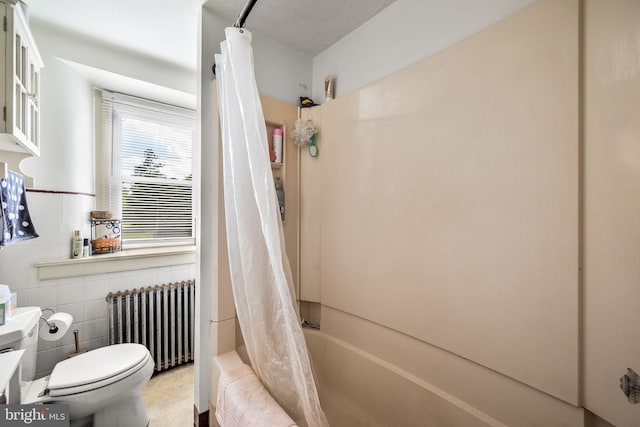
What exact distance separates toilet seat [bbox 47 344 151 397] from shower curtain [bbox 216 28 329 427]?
2.49ft

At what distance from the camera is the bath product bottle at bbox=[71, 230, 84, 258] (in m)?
1.68

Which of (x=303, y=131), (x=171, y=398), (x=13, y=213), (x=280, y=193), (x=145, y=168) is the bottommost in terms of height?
(x=171, y=398)

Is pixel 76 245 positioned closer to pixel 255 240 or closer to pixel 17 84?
pixel 17 84

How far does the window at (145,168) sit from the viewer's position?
6.39 feet

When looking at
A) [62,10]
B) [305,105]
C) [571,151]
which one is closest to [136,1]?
[62,10]

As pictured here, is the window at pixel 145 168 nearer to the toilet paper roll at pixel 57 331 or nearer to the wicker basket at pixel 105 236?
the wicker basket at pixel 105 236

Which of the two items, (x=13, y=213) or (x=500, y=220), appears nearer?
(x=500, y=220)

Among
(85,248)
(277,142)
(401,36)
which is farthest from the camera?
(85,248)

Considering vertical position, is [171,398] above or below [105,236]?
below

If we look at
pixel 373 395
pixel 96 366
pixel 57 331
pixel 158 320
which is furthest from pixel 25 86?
pixel 373 395

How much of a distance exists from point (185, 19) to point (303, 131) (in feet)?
2.85

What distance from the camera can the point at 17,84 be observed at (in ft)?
3.62

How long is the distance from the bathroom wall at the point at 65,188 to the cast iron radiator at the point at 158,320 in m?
0.11

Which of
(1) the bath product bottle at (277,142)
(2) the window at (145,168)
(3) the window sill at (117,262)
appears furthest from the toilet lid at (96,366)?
(1) the bath product bottle at (277,142)
